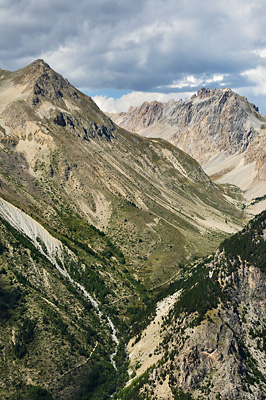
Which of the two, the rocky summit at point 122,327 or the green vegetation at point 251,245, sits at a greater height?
the green vegetation at point 251,245

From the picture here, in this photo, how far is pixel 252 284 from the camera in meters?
111

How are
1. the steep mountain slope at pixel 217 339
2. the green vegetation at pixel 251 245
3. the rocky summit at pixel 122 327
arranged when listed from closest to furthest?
the steep mountain slope at pixel 217 339, the rocky summit at pixel 122 327, the green vegetation at pixel 251 245

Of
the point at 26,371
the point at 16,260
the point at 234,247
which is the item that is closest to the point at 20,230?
the point at 16,260

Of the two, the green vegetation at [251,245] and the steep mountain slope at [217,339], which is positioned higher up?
the green vegetation at [251,245]

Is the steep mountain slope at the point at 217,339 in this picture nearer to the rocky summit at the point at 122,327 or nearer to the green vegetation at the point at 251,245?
the green vegetation at the point at 251,245

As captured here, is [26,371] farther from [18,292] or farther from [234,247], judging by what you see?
[234,247]

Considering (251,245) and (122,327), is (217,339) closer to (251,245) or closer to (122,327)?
(251,245)

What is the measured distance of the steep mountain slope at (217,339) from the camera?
303 ft

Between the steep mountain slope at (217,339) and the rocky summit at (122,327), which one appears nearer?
the steep mountain slope at (217,339)

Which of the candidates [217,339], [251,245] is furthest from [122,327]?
[251,245]

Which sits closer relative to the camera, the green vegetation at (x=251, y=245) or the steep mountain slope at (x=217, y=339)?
the steep mountain slope at (x=217, y=339)

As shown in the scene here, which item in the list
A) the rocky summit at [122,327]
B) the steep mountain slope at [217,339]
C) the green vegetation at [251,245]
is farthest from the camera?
the green vegetation at [251,245]

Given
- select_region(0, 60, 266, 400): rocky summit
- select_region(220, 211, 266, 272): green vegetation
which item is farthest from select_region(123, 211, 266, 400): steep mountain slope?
select_region(0, 60, 266, 400): rocky summit

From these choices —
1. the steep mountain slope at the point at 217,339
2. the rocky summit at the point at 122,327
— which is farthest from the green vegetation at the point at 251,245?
the rocky summit at the point at 122,327
